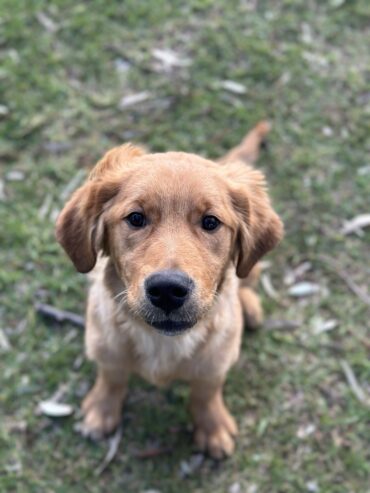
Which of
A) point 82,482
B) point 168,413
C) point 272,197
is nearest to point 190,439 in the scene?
point 168,413

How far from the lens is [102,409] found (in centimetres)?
419

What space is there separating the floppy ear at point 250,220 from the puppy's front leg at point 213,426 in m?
1.13

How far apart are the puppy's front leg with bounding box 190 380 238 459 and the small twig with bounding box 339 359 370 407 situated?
0.96m

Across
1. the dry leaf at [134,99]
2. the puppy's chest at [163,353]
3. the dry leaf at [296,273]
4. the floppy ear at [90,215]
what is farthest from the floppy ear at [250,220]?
the dry leaf at [134,99]

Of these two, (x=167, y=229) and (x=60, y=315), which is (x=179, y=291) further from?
(x=60, y=315)

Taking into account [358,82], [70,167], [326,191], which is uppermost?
[358,82]

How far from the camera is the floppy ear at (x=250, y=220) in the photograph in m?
3.26

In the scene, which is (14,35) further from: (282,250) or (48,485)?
(48,485)

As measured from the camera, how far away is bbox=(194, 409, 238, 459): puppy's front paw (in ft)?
13.7

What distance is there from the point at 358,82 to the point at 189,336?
3.51 meters

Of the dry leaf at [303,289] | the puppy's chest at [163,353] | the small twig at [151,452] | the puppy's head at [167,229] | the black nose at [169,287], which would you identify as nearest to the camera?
the black nose at [169,287]

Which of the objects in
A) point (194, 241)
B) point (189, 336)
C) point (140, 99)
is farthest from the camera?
point (140, 99)

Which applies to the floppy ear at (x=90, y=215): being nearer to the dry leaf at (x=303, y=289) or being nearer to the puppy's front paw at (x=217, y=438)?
the puppy's front paw at (x=217, y=438)

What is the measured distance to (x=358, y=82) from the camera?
5.76 metres
